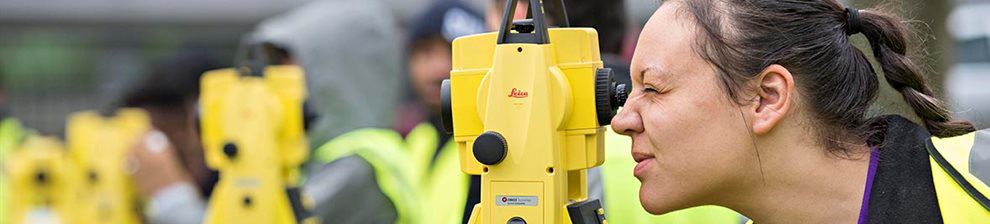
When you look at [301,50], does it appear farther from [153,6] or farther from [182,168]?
[153,6]

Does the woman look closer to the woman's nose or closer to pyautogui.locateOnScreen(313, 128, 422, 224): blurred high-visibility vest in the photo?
the woman's nose

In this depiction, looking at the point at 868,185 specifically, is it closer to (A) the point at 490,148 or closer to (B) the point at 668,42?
(B) the point at 668,42

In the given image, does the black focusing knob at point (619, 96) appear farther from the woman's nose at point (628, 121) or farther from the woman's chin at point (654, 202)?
the woman's chin at point (654, 202)

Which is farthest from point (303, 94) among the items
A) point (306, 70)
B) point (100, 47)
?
point (100, 47)

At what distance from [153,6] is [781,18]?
48.1 feet

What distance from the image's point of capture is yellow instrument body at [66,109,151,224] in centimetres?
622

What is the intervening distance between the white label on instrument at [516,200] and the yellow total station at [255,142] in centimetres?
163

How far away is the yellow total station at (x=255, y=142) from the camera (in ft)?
12.5

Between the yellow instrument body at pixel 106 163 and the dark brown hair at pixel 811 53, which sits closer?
the dark brown hair at pixel 811 53

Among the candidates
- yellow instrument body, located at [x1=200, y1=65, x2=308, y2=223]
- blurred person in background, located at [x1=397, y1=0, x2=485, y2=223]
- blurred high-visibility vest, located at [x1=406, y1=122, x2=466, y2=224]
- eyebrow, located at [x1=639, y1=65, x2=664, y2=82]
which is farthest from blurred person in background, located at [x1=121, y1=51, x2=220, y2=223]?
eyebrow, located at [x1=639, y1=65, x2=664, y2=82]

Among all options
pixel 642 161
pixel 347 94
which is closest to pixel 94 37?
pixel 347 94

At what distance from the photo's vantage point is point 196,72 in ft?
21.6

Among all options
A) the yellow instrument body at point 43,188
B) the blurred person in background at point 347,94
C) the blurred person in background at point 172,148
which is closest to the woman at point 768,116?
the blurred person in background at point 347,94

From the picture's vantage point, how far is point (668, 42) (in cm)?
230
